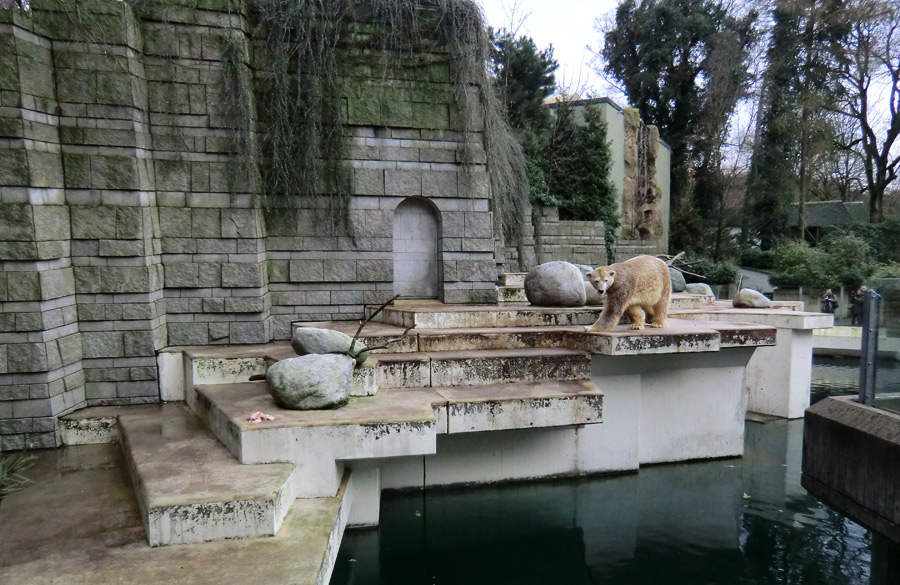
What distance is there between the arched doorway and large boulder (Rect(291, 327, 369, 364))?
2.66 meters

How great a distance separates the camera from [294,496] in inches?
152

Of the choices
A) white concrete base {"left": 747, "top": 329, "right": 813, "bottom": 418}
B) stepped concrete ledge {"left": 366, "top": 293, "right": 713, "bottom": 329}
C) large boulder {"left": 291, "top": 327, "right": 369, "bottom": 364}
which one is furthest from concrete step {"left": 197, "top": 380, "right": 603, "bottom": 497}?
white concrete base {"left": 747, "top": 329, "right": 813, "bottom": 418}

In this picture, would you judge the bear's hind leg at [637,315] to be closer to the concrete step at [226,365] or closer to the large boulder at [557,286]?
the large boulder at [557,286]

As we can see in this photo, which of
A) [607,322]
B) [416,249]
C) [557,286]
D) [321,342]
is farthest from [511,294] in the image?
[321,342]

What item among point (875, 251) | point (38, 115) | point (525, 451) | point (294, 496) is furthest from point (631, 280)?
point (875, 251)

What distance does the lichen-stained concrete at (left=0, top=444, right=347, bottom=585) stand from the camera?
291 cm

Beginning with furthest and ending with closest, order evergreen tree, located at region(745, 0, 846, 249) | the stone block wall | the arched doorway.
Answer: evergreen tree, located at region(745, 0, 846, 249), the arched doorway, the stone block wall

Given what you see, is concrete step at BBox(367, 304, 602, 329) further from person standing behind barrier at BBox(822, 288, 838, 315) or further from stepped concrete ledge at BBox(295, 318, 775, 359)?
person standing behind barrier at BBox(822, 288, 838, 315)

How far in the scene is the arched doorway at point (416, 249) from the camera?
7184 mm

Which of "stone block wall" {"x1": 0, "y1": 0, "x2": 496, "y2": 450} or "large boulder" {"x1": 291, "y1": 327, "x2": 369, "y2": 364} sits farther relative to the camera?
"stone block wall" {"x1": 0, "y1": 0, "x2": 496, "y2": 450}

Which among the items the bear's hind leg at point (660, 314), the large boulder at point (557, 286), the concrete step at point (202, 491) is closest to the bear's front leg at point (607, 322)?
the bear's hind leg at point (660, 314)

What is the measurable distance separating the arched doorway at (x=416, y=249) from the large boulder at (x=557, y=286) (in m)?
1.25

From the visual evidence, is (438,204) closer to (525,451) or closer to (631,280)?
(631,280)

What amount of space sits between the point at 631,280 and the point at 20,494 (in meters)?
5.18
